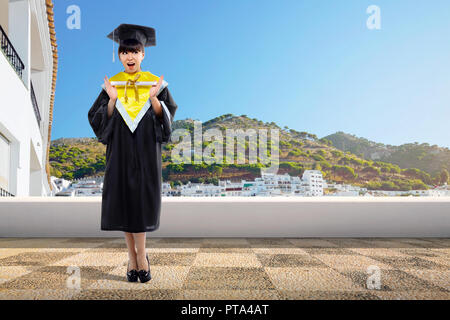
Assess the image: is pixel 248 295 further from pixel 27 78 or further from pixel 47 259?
pixel 27 78

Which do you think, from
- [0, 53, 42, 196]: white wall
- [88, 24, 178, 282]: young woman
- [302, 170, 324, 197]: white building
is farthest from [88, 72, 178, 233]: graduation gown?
[302, 170, 324, 197]: white building

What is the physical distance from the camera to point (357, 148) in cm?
4922

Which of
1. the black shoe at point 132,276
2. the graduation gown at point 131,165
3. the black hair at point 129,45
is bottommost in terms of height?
the black shoe at point 132,276

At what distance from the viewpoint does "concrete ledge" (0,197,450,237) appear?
10.6 feet

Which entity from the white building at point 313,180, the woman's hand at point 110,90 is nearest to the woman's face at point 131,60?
the woman's hand at point 110,90

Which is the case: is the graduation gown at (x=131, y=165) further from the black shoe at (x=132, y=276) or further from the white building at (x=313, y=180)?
the white building at (x=313, y=180)

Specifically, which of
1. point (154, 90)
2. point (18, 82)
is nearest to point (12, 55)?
point (18, 82)

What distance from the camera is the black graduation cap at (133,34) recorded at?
170cm

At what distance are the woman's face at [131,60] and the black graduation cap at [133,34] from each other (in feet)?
0.25

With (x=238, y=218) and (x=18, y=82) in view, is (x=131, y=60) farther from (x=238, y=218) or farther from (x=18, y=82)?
(x=18, y=82)

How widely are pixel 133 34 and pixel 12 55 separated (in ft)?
17.0

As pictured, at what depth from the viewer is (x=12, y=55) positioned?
213 inches
